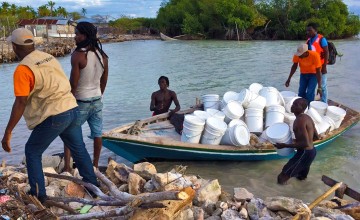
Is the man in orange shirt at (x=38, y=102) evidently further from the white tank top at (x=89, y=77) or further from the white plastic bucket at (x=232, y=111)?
the white plastic bucket at (x=232, y=111)

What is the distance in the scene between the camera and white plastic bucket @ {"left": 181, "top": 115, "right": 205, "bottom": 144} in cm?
626

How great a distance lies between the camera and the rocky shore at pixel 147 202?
11.3ft

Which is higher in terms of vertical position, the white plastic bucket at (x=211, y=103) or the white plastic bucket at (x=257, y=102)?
the white plastic bucket at (x=257, y=102)

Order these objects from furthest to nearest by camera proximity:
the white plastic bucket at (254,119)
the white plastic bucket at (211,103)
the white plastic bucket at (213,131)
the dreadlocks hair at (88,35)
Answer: the white plastic bucket at (211,103)
the white plastic bucket at (254,119)
the white plastic bucket at (213,131)
the dreadlocks hair at (88,35)

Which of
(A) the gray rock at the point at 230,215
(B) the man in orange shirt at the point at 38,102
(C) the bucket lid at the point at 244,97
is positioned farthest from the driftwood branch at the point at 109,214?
(C) the bucket lid at the point at 244,97

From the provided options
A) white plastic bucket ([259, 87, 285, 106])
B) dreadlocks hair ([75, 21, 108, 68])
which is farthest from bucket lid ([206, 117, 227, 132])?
dreadlocks hair ([75, 21, 108, 68])

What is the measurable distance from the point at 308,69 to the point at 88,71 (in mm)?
4890

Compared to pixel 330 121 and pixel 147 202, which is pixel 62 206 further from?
pixel 330 121

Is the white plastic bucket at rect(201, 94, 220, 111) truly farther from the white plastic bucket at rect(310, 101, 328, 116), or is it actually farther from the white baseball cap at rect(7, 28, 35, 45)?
the white baseball cap at rect(7, 28, 35, 45)

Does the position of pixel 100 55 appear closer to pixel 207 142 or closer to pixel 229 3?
pixel 207 142

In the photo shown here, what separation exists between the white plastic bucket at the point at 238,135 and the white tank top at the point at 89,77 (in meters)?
2.56

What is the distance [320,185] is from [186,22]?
184 feet

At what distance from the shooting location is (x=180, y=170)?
4738mm

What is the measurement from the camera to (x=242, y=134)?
6.39 m
